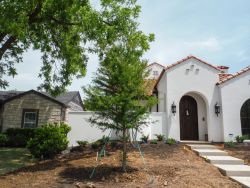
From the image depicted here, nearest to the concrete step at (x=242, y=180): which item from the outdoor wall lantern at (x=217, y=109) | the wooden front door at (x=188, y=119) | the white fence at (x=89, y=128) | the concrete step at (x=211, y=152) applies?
the concrete step at (x=211, y=152)

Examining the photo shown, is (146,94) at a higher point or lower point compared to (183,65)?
lower

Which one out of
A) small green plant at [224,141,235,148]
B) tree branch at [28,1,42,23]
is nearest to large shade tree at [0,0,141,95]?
tree branch at [28,1,42,23]

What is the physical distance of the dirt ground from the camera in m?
7.09

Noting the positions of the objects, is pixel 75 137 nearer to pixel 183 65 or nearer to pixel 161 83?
pixel 161 83

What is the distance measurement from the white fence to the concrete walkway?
241cm

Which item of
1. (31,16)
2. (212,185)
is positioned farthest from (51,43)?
(212,185)

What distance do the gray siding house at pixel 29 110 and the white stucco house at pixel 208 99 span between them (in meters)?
8.49

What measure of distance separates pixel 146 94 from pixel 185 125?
7.93 meters

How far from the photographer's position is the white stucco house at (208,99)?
1454cm

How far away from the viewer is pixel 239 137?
13898 millimetres

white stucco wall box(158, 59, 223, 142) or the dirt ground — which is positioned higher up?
white stucco wall box(158, 59, 223, 142)

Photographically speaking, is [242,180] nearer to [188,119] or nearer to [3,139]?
[188,119]

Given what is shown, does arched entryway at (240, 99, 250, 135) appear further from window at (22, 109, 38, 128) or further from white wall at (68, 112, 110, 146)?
window at (22, 109, 38, 128)

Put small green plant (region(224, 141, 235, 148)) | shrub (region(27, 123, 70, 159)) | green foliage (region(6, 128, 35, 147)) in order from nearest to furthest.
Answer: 1. shrub (region(27, 123, 70, 159))
2. small green plant (region(224, 141, 235, 148))
3. green foliage (region(6, 128, 35, 147))
